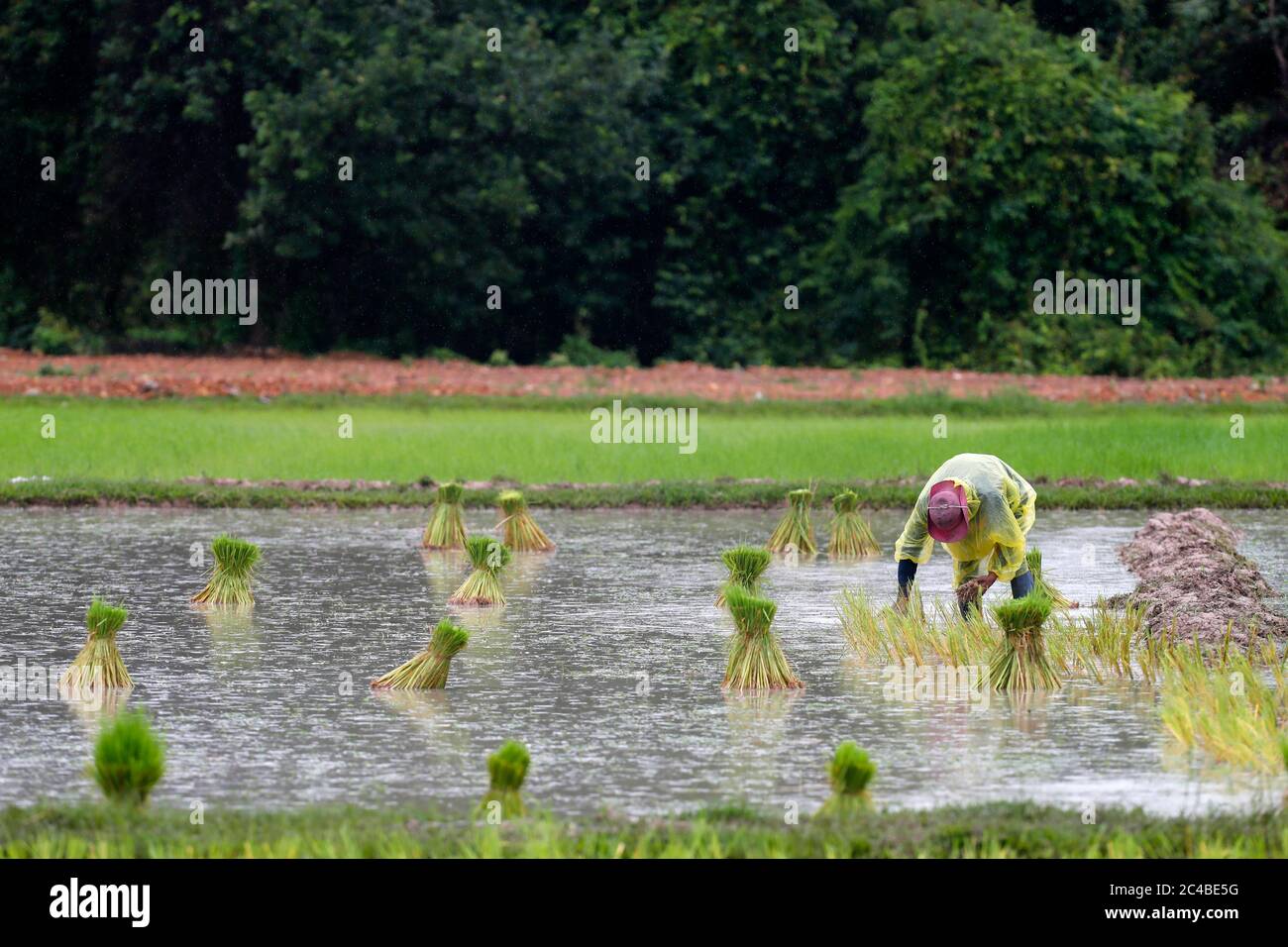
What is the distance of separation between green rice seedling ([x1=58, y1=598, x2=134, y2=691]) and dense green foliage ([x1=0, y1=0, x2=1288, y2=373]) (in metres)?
23.1

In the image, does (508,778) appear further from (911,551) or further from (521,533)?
(521,533)

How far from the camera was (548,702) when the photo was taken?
32.7 feet

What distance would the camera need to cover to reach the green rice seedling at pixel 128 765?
24.3 feet

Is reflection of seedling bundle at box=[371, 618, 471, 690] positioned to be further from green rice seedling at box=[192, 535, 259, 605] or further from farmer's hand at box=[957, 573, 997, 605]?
green rice seedling at box=[192, 535, 259, 605]

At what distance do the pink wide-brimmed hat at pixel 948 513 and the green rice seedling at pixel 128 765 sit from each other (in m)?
4.61

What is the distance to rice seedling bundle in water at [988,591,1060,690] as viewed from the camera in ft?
33.2

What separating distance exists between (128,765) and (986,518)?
17.6 ft

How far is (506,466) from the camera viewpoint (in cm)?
2138

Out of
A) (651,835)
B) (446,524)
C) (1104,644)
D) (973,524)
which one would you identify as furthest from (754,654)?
(446,524)

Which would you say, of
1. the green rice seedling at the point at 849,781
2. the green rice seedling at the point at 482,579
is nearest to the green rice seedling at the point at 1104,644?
the green rice seedling at the point at 849,781

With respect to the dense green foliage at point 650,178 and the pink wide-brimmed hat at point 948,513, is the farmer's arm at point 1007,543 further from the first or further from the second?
the dense green foliage at point 650,178

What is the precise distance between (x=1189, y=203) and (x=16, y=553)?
2409cm

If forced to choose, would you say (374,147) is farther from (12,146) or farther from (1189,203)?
(1189,203)
